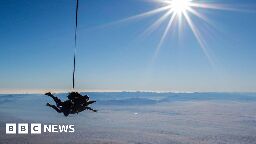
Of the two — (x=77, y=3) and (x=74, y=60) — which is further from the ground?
(x=77, y=3)

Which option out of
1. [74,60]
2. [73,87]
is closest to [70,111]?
[73,87]

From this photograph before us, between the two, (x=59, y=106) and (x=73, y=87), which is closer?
(x=73, y=87)

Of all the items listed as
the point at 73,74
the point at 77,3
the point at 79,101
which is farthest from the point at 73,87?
the point at 77,3

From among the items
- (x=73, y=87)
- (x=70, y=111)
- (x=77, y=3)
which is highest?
(x=77, y=3)

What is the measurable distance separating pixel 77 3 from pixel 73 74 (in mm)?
4040

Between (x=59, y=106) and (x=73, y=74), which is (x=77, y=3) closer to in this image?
(x=73, y=74)

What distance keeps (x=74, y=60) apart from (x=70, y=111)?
4.42 meters

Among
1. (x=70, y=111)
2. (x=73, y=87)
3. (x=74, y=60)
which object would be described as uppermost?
(x=74, y=60)

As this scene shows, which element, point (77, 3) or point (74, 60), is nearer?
point (77, 3)

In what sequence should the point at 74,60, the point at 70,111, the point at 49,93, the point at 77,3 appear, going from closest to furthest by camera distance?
the point at 77,3 < the point at 74,60 < the point at 49,93 < the point at 70,111

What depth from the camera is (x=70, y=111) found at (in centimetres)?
1858

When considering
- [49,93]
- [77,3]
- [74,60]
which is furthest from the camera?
[49,93]

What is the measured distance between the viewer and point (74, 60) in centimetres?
1517

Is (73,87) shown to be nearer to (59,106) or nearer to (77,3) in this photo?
(59,106)
